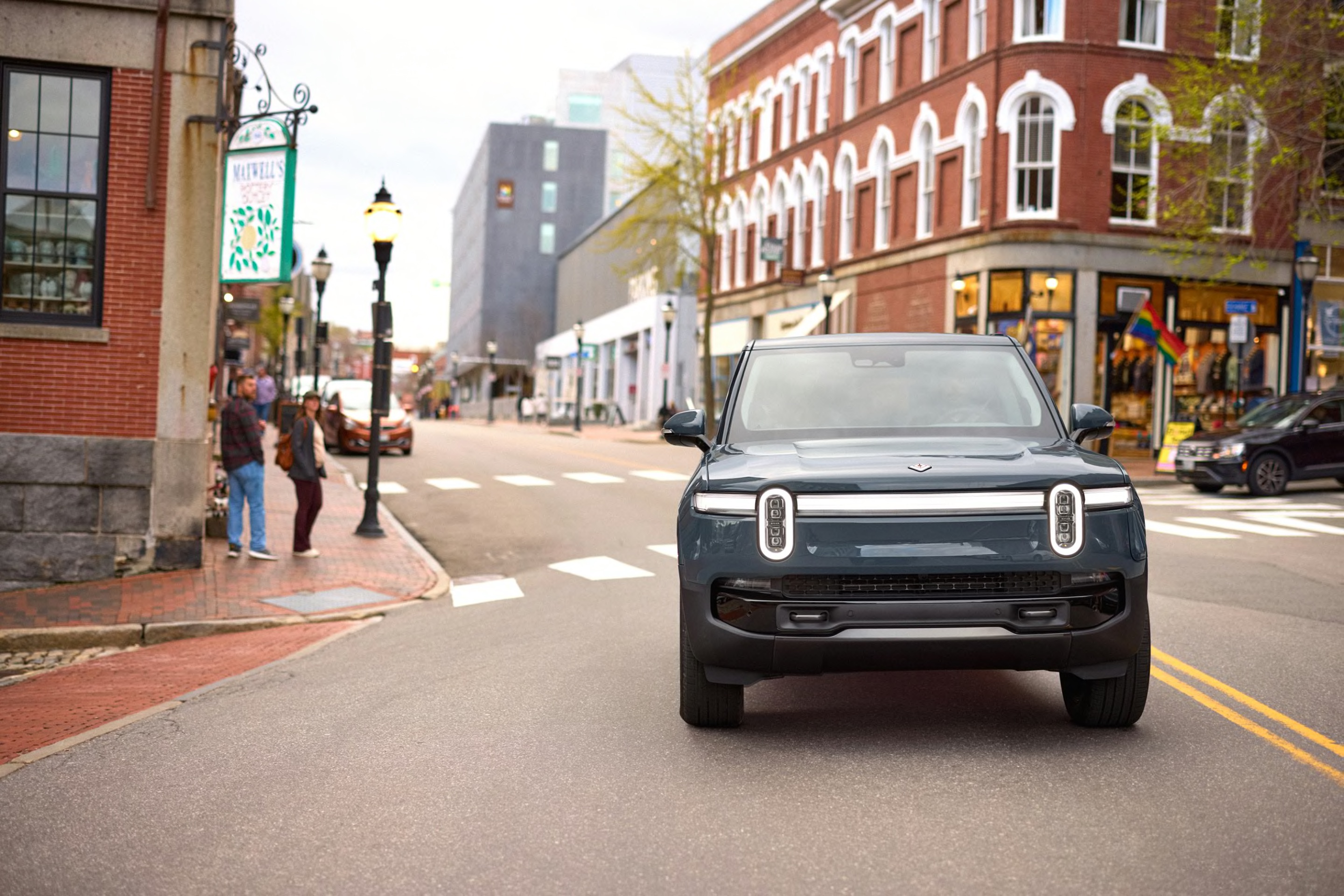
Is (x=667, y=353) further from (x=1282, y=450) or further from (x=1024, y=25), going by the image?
(x=1282, y=450)

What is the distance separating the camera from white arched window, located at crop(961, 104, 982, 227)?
33.7 m

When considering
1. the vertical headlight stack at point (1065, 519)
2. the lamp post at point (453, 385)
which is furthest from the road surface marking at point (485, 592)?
the lamp post at point (453, 385)

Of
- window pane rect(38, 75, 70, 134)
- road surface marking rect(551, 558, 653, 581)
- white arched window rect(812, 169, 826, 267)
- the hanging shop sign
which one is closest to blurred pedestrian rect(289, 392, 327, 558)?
the hanging shop sign

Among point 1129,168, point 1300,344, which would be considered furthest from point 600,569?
point 1300,344

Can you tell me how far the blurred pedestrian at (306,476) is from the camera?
13.9 m

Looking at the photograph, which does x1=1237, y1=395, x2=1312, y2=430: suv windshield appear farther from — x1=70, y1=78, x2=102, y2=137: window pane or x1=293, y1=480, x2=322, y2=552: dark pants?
x1=70, y1=78, x2=102, y2=137: window pane

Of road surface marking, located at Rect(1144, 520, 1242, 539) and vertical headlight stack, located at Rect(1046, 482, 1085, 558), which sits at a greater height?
vertical headlight stack, located at Rect(1046, 482, 1085, 558)

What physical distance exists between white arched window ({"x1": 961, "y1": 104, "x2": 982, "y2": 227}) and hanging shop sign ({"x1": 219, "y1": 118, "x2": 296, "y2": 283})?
76.8 feet

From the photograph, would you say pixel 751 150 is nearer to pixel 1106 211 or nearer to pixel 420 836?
pixel 1106 211

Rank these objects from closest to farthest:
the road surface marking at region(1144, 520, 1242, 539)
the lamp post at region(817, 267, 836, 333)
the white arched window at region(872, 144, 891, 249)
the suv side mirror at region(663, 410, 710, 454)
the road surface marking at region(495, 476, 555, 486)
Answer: the suv side mirror at region(663, 410, 710, 454)
the road surface marking at region(1144, 520, 1242, 539)
the road surface marking at region(495, 476, 555, 486)
the lamp post at region(817, 267, 836, 333)
the white arched window at region(872, 144, 891, 249)

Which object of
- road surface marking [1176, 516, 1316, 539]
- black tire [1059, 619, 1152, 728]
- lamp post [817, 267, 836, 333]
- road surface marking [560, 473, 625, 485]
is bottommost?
black tire [1059, 619, 1152, 728]

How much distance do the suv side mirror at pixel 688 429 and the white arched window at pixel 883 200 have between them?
32343 mm

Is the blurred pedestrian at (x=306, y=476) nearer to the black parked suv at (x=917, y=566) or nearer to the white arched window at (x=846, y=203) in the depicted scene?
the black parked suv at (x=917, y=566)

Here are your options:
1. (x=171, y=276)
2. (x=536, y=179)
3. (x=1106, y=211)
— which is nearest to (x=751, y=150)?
(x=1106, y=211)
